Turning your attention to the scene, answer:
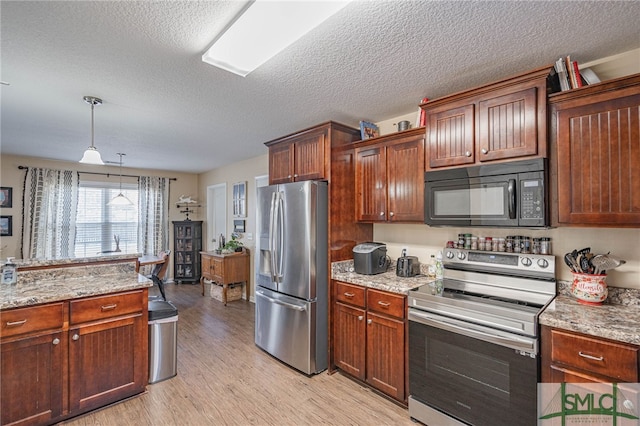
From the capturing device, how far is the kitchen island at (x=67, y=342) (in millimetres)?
1966

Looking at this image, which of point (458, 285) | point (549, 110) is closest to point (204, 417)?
point (458, 285)

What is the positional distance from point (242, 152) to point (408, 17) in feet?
12.3

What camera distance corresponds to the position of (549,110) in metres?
1.92

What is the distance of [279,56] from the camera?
1988 mm

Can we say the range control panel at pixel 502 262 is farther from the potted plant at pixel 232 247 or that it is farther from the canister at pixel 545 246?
the potted plant at pixel 232 247

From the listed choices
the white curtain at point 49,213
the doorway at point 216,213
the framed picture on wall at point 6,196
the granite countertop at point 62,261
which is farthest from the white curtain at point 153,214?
the granite countertop at point 62,261

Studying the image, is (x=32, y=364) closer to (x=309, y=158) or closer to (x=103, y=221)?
(x=309, y=158)

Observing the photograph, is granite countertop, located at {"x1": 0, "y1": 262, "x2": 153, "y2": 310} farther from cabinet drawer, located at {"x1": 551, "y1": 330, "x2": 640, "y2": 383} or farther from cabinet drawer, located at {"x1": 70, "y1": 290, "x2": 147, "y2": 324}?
cabinet drawer, located at {"x1": 551, "y1": 330, "x2": 640, "y2": 383}

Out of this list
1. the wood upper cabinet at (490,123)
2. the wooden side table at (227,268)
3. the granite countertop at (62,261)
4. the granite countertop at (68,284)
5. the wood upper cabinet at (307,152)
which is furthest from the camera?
the wooden side table at (227,268)

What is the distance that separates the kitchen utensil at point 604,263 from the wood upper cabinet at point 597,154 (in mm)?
277

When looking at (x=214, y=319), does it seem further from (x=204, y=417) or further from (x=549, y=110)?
(x=549, y=110)

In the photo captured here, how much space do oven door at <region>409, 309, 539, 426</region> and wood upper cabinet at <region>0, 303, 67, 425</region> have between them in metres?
2.45

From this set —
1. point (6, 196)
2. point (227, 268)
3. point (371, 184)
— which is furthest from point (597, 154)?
point (6, 196)

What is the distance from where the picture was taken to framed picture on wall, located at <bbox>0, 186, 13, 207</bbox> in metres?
5.00
